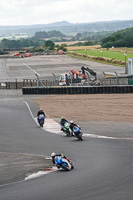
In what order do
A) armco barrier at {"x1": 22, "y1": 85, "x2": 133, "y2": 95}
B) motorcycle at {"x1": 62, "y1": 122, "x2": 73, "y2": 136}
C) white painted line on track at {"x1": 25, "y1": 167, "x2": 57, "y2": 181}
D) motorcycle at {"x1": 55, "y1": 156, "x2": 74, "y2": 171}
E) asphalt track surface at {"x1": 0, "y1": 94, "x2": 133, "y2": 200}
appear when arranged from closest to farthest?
1. asphalt track surface at {"x1": 0, "y1": 94, "x2": 133, "y2": 200}
2. white painted line on track at {"x1": 25, "y1": 167, "x2": 57, "y2": 181}
3. motorcycle at {"x1": 55, "y1": 156, "x2": 74, "y2": 171}
4. motorcycle at {"x1": 62, "y1": 122, "x2": 73, "y2": 136}
5. armco barrier at {"x1": 22, "y1": 85, "x2": 133, "y2": 95}

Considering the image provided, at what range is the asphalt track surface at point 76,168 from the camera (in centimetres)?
1516

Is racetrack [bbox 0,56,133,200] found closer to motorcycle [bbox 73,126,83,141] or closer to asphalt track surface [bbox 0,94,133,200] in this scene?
asphalt track surface [bbox 0,94,133,200]

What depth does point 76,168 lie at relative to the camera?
62.0ft

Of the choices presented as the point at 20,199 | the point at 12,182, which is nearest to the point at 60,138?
the point at 12,182

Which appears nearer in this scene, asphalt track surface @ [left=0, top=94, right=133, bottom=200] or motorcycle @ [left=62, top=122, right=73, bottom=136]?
asphalt track surface @ [left=0, top=94, right=133, bottom=200]

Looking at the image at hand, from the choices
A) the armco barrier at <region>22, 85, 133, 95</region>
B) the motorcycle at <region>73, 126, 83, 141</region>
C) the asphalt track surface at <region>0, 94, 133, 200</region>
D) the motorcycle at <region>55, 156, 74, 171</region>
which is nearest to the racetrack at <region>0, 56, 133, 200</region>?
the asphalt track surface at <region>0, 94, 133, 200</region>

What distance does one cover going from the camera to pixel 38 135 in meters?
28.1

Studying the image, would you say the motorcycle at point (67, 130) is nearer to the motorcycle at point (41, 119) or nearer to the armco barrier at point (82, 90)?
the motorcycle at point (41, 119)

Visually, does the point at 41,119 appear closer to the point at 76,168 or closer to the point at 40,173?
the point at 76,168

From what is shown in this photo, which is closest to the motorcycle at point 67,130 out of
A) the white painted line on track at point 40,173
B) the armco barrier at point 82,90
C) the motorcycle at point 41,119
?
A: the motorcycle at point 41,119

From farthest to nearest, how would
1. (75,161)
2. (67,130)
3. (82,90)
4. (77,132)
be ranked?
(82,90), (67,130), (77,132), (75,161)

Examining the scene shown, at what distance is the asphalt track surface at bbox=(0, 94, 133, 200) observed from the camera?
1516 centimetres

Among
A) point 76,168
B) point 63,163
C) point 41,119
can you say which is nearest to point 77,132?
point 41,119

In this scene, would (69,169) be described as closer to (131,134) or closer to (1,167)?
(1,167)
